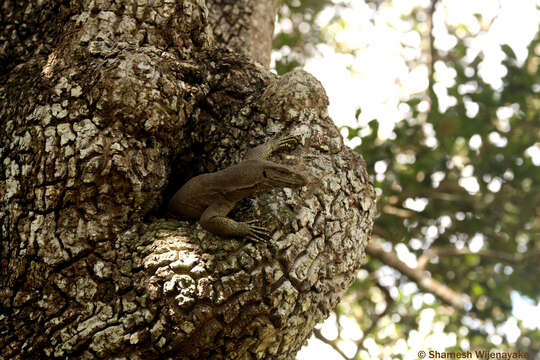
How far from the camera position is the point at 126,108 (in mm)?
2330

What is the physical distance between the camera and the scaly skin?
7.64 ft

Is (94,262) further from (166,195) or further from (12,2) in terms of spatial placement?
(12,2)

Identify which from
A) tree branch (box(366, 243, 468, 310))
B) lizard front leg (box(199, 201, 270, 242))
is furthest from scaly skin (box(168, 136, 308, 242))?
tree branch (box(366, 243, 468, 310))

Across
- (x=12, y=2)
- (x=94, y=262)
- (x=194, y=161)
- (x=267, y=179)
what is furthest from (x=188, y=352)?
(x=12, y=2)

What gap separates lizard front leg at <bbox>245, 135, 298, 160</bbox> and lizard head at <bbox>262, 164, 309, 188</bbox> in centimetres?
17

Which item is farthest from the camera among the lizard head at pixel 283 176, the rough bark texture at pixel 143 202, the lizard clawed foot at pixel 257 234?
the lizard head at pixel 283 176

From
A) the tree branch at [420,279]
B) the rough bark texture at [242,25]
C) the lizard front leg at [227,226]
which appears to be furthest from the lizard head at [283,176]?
the tree branch at [420,279]

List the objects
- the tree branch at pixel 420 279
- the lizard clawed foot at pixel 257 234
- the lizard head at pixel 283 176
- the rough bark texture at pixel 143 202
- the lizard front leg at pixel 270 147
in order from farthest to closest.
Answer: the tree branch at pixel 420 279 < the lizard front leg at pixel 270 147 < the lizard head at pixel 283 176 < the lizard clawed foot at pixel 257 234 < the rough bark texture at pixel 143 202

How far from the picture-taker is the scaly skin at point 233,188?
7.64ft

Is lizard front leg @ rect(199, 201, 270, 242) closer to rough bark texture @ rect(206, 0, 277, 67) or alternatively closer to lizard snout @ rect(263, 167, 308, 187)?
lizard snout @ rect(263, 167, 308, 187)

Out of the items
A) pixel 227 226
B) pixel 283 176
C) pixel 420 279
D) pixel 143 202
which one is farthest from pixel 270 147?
pixel 420 279

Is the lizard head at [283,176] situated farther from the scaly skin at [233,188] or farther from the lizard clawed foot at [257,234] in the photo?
the lizard clawed foot at [257,234]

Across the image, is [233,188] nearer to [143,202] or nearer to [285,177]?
[285,177]

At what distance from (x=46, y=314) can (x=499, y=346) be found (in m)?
5.34
